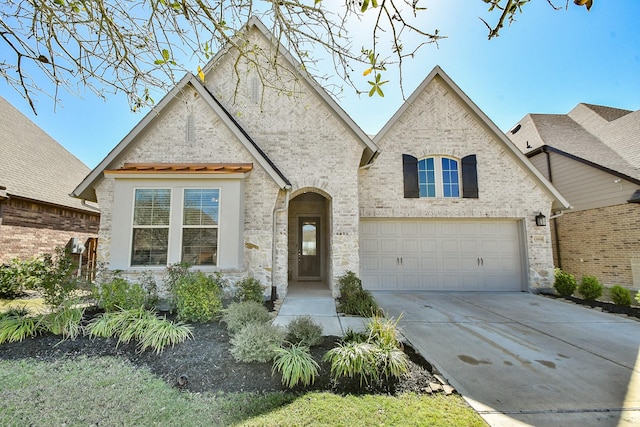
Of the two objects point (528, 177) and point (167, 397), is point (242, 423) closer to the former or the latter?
point (167, 397)

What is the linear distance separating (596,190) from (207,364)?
1368cm

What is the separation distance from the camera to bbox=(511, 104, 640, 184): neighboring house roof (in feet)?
35.4

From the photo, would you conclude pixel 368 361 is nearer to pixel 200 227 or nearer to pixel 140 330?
pixel 140 330

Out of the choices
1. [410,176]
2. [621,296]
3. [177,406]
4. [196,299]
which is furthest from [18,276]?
[621,296]

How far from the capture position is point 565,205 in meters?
9.81

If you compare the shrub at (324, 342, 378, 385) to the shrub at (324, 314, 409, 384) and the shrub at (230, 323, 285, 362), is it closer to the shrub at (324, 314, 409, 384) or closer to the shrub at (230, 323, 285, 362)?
the shrub at (324, 314, 409, 384)

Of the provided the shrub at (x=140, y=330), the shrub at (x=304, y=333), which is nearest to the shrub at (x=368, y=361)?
the shrub at (x=304, y=333)

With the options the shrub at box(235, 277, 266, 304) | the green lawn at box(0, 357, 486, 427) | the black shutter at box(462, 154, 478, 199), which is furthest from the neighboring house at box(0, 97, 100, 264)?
the black shutter at box(462, 154, 478, 199)

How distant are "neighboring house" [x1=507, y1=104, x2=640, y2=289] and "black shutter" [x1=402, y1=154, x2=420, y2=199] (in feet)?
21.9

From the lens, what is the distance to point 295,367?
11.6 feet

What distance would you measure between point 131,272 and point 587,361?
28.6 ft

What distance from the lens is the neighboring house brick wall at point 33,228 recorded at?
957cm

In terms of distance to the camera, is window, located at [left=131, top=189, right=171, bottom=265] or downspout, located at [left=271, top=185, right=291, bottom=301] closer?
window, located at [left=131, top=189, right=171, bottom=265]

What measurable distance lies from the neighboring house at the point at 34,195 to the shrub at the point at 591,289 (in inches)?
644
